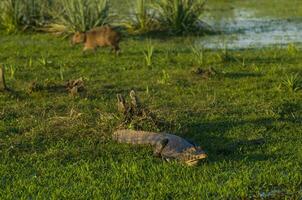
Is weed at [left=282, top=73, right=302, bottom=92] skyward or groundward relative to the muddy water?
skyward

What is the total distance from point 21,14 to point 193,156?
32.1 feet

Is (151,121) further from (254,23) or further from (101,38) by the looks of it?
(254,23)

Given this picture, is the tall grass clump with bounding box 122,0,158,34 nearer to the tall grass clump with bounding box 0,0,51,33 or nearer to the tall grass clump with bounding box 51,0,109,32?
the tall grass clump with bounding box 51,0,109,32

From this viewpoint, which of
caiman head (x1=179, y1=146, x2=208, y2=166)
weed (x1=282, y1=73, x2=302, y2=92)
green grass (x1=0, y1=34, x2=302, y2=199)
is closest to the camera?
green grass (x1=0, y1=34, x2=302, y2=199)

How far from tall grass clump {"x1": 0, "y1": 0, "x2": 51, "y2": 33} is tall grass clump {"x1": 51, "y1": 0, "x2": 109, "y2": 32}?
1041 millimetres

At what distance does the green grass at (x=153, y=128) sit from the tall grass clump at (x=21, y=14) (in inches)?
131

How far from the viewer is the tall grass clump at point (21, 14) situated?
47.6 ft

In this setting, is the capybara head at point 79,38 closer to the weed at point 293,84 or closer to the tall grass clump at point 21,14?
the tall grass clump at point 21,14

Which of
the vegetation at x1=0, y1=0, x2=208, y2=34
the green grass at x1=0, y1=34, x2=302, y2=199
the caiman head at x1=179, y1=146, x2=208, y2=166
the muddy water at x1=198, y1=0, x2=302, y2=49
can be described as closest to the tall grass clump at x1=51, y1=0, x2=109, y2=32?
the vegetation at x1=0, y1=0, x2=208, y2=34

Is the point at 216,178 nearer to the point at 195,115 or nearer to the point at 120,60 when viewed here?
the point at 195,115

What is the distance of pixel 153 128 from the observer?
6.82 meters

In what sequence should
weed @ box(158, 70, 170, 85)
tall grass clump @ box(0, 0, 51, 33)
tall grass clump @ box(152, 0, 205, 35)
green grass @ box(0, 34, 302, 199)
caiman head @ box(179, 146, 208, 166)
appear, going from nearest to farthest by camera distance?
green grass @ box(0, 34, 302, 199) → caiman head @ box(179, 146, 208, 166) → weed @ box(158, 70, 170, 85) → tall grass clump @ box(152, 0, 205, 35) → tall grass clump @ box(0, 0, 51, 33)

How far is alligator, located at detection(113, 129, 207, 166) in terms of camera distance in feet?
19.0

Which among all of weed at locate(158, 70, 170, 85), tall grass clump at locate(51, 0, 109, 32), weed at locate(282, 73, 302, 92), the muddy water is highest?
tall grass clump at locate(51, 0, 109, 32)
